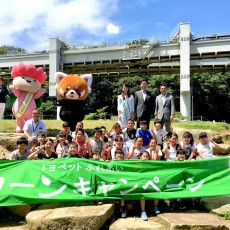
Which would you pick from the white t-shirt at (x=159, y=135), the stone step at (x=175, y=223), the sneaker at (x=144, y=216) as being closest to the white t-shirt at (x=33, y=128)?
the white t-shirt at (x=159, y=135)

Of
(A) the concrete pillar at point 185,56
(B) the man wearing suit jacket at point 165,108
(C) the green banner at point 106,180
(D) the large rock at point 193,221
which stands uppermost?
(A) the concrete pillar at point 185,56

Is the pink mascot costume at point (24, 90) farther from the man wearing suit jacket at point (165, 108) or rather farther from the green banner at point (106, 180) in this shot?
the green banner at point (106, 180)

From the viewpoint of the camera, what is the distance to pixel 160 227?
4414 millimetres

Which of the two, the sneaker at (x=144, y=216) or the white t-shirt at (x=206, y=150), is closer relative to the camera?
the sneaker at (x=144, y=216)

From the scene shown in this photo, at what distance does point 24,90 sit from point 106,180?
6.31 meters

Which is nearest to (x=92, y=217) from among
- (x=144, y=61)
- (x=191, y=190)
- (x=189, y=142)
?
(x=191, y=190)

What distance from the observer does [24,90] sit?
1015cm

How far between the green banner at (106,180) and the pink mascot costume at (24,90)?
4967 millimetres

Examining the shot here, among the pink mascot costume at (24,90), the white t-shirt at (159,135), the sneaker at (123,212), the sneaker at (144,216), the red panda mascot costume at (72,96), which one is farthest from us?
the pink mascot costume at (24,90)

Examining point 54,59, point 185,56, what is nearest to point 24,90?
point 185,56

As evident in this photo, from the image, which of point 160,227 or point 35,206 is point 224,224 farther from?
point 35,206

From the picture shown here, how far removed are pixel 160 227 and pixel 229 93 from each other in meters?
35.2

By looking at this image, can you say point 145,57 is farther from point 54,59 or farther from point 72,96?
point 72,96

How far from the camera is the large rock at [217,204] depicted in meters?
5.00
